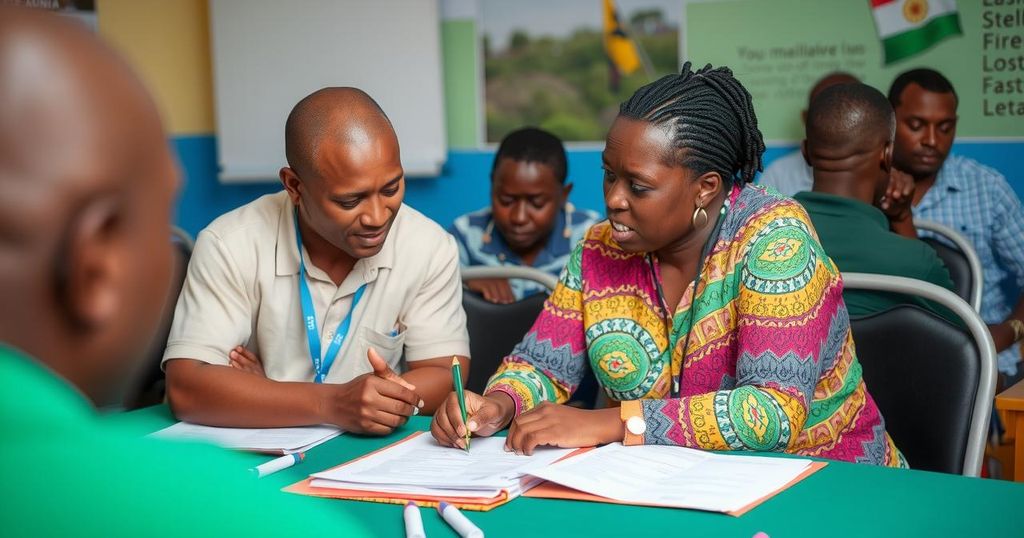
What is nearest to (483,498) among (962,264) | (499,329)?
(499,329)

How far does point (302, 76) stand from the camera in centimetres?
559

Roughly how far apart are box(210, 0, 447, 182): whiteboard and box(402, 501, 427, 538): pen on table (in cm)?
400

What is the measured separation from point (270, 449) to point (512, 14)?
152 inches

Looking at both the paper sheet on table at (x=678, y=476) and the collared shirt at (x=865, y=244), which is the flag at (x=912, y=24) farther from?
the paper sheet on table at (x=678, y=476)

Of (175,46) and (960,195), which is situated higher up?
(175,46)

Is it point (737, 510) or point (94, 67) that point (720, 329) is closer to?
point (737, 510)

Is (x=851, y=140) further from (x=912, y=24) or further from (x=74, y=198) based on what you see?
(x=74, y=198)

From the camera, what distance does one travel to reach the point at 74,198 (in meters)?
0.52

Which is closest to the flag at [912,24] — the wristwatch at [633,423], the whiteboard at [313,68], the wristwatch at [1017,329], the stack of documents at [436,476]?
the wristwatch at [1017,329]

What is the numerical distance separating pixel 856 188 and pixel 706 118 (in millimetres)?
916

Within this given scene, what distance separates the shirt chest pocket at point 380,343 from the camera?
2412 mm

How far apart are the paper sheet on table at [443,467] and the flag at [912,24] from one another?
11.4 ft

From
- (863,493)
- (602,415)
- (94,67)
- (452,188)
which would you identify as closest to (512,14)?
(452,188)

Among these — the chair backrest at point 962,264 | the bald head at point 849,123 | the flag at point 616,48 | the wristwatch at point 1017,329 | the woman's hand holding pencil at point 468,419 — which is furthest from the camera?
the flag at point 616,48
